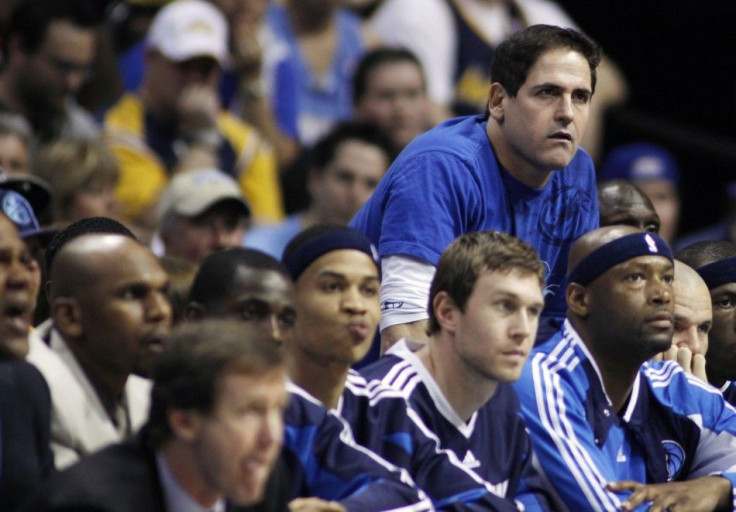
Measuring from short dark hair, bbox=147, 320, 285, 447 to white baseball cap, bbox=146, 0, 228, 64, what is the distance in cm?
425

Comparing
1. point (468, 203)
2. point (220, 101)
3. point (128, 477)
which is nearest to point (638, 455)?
point (468, 203)

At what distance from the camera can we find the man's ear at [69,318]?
388 centimetres

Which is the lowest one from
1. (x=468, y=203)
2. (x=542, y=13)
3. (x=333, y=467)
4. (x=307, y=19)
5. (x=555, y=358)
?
(x=333, y=467)

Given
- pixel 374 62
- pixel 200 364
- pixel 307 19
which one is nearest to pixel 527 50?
pixel 200 364

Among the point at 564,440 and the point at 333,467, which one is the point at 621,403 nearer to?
the point at 564,440

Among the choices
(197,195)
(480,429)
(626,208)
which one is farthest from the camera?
(197,195)

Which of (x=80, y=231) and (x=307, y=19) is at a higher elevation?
(x=307, y=19)

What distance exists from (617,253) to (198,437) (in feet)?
6.60

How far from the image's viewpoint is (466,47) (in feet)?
28.5

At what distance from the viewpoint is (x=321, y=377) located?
14.0 ft

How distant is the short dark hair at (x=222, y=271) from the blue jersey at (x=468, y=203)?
752 millimetres

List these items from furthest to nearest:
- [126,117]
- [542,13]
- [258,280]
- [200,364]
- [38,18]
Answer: [542,13] → [126,117] → [38,18] → [258,280] → [200,364]

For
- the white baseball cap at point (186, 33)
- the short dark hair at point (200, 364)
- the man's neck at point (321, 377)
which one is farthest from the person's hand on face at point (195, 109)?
the short dark hair at point (200, 364)

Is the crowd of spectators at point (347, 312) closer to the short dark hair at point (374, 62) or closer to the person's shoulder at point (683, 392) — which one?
the person's shoulder at point (683, 392)
